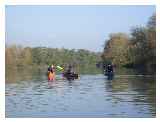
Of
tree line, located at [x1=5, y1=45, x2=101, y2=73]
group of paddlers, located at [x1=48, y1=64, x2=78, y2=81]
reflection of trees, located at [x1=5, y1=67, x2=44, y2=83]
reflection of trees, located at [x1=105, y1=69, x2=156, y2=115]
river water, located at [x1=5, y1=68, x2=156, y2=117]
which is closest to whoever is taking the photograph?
river water, located at [x1=5, y1=68, x2=156, y2=117]

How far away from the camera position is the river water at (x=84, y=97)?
6.88 metres

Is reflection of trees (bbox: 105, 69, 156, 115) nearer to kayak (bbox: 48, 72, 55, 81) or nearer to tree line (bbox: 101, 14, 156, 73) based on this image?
tree line (bbox: 101, 14, 156, 73)

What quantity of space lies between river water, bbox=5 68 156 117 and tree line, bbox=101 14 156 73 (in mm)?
203

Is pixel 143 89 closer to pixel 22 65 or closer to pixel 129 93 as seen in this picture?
pixel 129 93

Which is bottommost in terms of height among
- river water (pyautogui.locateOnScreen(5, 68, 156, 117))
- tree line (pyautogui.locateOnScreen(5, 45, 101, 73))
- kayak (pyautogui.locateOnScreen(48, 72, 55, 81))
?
river water (pyautogui.locateOnScreen(5, 68, 156, 117))

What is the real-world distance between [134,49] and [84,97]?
1113 millimetres

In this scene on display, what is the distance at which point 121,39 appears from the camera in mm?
7602

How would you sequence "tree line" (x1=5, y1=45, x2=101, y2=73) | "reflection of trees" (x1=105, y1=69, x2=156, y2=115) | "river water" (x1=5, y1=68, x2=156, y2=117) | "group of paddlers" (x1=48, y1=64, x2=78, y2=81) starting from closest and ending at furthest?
1. "river water" (x1=5, y1=68, x2=156, y2=117)
2. "reflection of trees" (x1=105, y1=69, x2=156, y2=115)
3. "tree line" (x1=5, y1=45, x2=101, y2=73)
4. "group of paddlers" (x1=48, y1=64, x2=78, y2=81)

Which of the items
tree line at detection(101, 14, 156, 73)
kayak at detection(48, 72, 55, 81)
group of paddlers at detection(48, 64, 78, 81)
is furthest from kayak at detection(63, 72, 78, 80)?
tree line at detection(101, 14, 156, 73)

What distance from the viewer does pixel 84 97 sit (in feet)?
23.7

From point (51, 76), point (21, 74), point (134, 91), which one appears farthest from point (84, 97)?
Answer: point (21, 74)

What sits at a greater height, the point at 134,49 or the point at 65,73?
the point at 134,49

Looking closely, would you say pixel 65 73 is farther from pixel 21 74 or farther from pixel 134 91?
pixel 134 91

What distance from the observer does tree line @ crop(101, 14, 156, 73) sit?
7.31m
